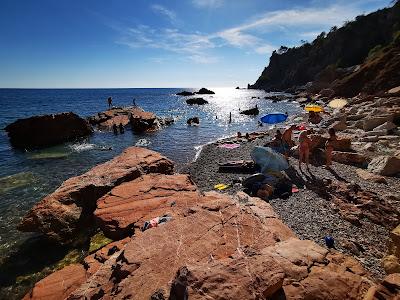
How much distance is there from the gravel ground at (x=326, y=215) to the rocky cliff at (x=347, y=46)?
234 ft

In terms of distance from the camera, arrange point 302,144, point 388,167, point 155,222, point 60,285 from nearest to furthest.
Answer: point 60,285, point 155,222, point 388,167, point 302,144

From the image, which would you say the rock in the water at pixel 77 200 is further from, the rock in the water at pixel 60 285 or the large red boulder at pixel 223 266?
the large red boulder at pixel 223 266

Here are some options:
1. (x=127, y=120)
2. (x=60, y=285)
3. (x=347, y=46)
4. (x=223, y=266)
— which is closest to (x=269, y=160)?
(x=60, y=285)

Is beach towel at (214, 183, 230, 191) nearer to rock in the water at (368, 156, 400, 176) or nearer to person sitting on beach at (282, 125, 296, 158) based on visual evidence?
person sitting on beach at (282, 125, 296, 158)

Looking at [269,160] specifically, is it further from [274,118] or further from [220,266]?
[220,266]

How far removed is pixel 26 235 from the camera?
11680mm

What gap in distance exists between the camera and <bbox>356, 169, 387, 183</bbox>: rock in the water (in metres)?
13.4

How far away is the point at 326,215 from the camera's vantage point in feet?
34.0

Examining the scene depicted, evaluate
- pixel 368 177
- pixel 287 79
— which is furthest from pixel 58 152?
pixel 287 79

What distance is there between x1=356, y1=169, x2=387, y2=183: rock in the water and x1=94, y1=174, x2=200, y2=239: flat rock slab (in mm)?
9043

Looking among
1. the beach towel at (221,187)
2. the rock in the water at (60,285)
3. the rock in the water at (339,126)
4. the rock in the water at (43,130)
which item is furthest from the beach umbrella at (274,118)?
the rock in the water at (43,130)

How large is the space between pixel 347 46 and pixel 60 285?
12196 cm

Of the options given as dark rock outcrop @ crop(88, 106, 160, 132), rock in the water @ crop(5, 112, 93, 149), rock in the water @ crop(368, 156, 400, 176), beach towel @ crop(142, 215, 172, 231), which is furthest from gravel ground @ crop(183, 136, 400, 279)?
dark rock outcrop @ crop(88, 106, 160, 132)

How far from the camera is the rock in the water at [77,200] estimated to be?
1033 centimetres
